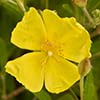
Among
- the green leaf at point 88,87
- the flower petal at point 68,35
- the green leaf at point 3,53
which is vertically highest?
the flower petal at point 68,35

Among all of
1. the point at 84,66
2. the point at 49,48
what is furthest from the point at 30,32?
the point at 84,66

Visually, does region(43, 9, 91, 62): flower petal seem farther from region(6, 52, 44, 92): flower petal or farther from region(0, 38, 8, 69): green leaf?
region(0, 38, 8, 69): green leaf

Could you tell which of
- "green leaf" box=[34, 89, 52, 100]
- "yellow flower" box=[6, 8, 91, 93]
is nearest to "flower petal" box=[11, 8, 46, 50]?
"yellow flower" box=[6, 8, 91, 93]

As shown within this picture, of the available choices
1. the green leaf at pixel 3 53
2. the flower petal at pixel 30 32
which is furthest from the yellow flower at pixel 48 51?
the green leaf at pixel 3 53

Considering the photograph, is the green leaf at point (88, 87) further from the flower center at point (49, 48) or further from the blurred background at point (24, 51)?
the flower center at point (49, 48)

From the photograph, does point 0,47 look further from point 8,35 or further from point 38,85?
point 38,85
